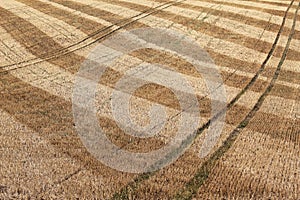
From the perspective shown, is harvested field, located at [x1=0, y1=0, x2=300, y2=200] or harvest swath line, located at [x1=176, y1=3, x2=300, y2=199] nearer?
harvest swath line, located at [x1=176, y1=3, x2=300, y2=199]

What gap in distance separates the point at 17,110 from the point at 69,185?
6681 mm

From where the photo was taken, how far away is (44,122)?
59.1ft

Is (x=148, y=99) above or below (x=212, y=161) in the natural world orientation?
below

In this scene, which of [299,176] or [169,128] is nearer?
[299,176]

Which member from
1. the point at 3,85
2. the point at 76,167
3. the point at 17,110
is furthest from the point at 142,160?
the point at 3,85

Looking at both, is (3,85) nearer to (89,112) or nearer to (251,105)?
(89,112)

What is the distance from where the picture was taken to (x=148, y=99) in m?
21.0

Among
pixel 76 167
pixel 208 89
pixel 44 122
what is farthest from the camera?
pixel 208 89

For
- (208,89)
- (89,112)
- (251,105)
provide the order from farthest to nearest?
1. (208,89)
2. (251,105)
3. (89,112)

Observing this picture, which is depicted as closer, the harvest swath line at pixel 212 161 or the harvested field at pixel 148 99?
the harvest swath line at pixel 212 161

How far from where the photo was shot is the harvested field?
14250 mm

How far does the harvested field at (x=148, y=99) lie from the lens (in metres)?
14.2

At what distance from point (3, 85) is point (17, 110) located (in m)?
3.47

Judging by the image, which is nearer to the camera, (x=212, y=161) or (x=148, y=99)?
(x=212, y=161)
